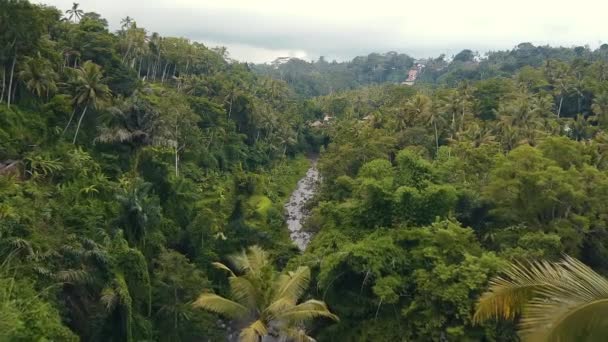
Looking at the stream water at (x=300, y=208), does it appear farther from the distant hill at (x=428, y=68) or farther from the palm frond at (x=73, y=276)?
the distant hill at (x=428, y=68)

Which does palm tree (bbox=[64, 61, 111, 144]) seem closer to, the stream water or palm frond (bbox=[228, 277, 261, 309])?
the stream water

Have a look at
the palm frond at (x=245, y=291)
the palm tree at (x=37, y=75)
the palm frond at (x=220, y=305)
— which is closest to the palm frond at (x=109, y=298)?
the palm frond at (x=220, y=305)

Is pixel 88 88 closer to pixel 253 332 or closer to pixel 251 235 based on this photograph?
pixel 251 235

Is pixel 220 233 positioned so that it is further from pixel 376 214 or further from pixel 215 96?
pixel 215 96

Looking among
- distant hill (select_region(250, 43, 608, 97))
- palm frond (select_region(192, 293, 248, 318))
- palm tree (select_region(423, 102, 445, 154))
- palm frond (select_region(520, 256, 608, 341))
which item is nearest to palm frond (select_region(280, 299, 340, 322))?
palm frond (select_region(192, 293, 248, 318))

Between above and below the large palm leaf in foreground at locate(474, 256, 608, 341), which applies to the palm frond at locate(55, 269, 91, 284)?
below
